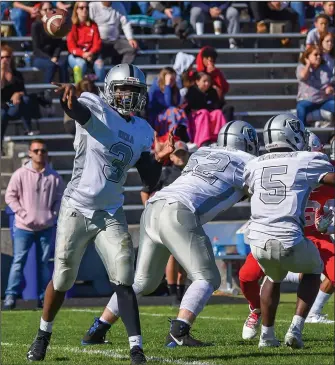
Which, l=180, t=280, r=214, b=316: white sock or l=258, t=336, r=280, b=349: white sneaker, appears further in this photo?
l=258, t=336, r=280, b=349: white sneaker

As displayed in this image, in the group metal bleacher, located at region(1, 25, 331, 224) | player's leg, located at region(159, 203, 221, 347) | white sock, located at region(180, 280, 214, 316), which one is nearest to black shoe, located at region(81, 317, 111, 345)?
player's leg, located at region(159, 203, 221, 347)

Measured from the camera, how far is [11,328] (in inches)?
361

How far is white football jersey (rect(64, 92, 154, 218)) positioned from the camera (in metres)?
6.72

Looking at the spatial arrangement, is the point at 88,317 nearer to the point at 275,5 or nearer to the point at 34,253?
the point at 34,253

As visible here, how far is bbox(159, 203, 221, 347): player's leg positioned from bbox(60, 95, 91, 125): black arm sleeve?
0.90 m

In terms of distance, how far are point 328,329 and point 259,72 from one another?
921 cm

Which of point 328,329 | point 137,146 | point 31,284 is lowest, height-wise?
point 31,284

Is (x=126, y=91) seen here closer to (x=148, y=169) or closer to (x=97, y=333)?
(x=148, y=169)

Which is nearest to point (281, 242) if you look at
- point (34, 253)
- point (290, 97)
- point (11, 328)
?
point (11, 328)

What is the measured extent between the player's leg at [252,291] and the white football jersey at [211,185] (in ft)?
2.81

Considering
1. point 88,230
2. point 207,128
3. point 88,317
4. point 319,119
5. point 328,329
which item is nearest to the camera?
point 88,230

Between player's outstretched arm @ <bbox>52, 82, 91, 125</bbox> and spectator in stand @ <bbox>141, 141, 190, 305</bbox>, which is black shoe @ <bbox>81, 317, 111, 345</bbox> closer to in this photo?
player's outstretched arm @ <bbox>52, 82, 91, 125</bbox>

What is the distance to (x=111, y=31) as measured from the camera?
1570 cm

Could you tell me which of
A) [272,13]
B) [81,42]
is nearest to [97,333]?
[81,42]
